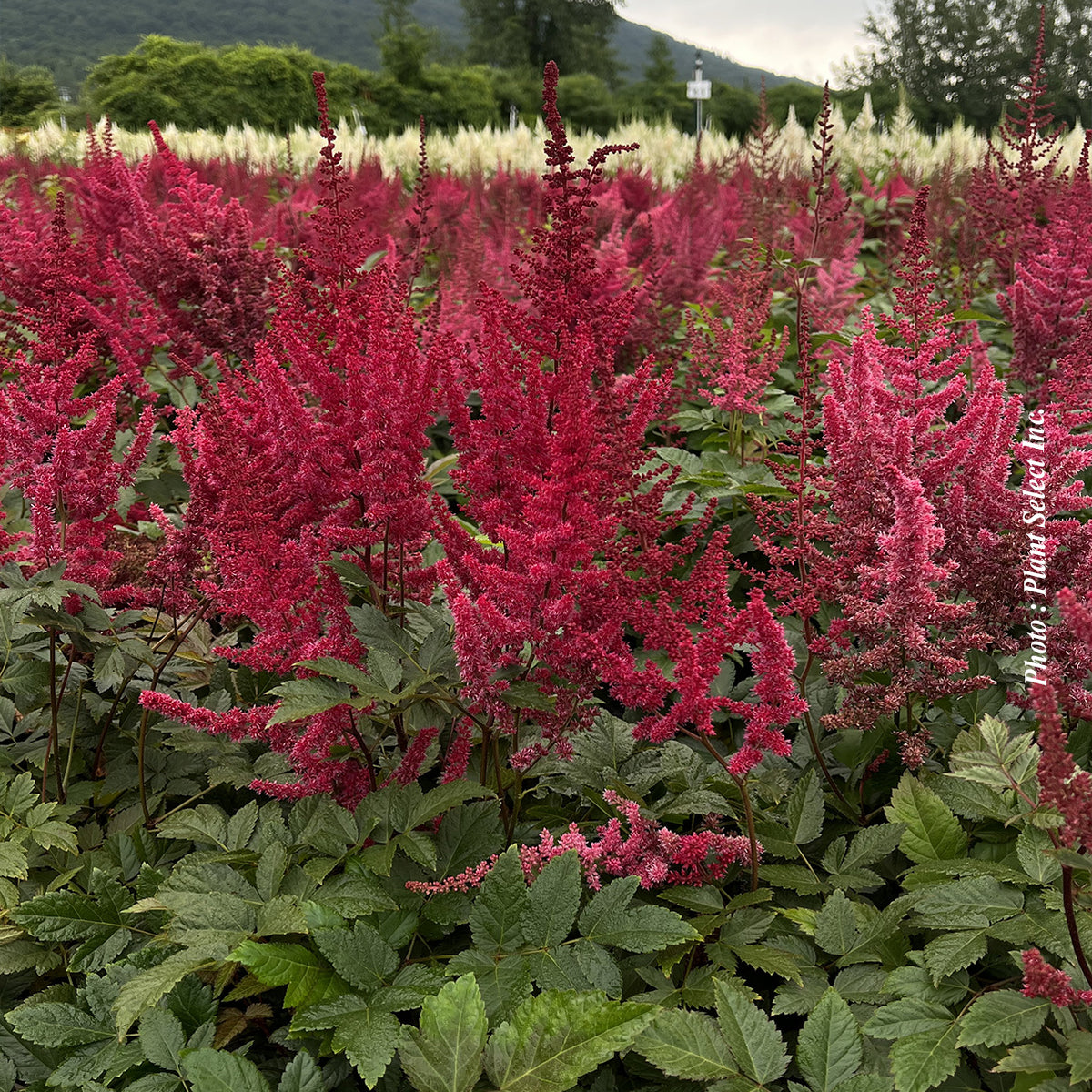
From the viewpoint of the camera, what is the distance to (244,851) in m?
1.70

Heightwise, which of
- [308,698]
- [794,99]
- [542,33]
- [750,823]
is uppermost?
[542,33]

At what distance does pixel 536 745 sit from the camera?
5.46ft

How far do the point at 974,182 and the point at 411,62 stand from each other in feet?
86.7

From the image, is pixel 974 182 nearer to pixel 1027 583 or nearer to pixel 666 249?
pixel 666 249

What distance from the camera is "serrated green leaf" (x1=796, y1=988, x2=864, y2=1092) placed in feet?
4.26

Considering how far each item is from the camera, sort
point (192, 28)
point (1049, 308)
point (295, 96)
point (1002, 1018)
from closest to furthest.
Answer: point (1002, 1018) < point (1049, 308) < point (295, 96) < point (192, 28)

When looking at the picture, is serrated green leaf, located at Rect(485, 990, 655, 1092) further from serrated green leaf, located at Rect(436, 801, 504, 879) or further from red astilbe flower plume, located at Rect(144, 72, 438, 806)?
red astilbe flower plume, located at Rect(144, 72, 438, 806)

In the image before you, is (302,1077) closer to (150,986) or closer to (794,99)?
(150,986)

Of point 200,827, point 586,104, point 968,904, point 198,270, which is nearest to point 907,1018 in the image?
point 968,904

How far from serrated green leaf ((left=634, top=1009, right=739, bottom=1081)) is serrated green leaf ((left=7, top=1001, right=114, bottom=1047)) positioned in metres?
0.90

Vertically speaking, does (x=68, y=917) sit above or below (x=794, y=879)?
below

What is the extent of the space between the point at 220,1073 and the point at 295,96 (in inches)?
1168

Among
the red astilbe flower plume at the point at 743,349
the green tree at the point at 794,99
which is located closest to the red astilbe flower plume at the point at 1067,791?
the red astilbe flower plume at the point at 743,349

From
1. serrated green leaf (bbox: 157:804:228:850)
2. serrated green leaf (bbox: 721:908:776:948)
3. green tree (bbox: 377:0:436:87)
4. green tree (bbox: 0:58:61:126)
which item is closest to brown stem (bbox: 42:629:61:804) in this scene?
serrated green leaf (bbox: 157:804:228:850)
